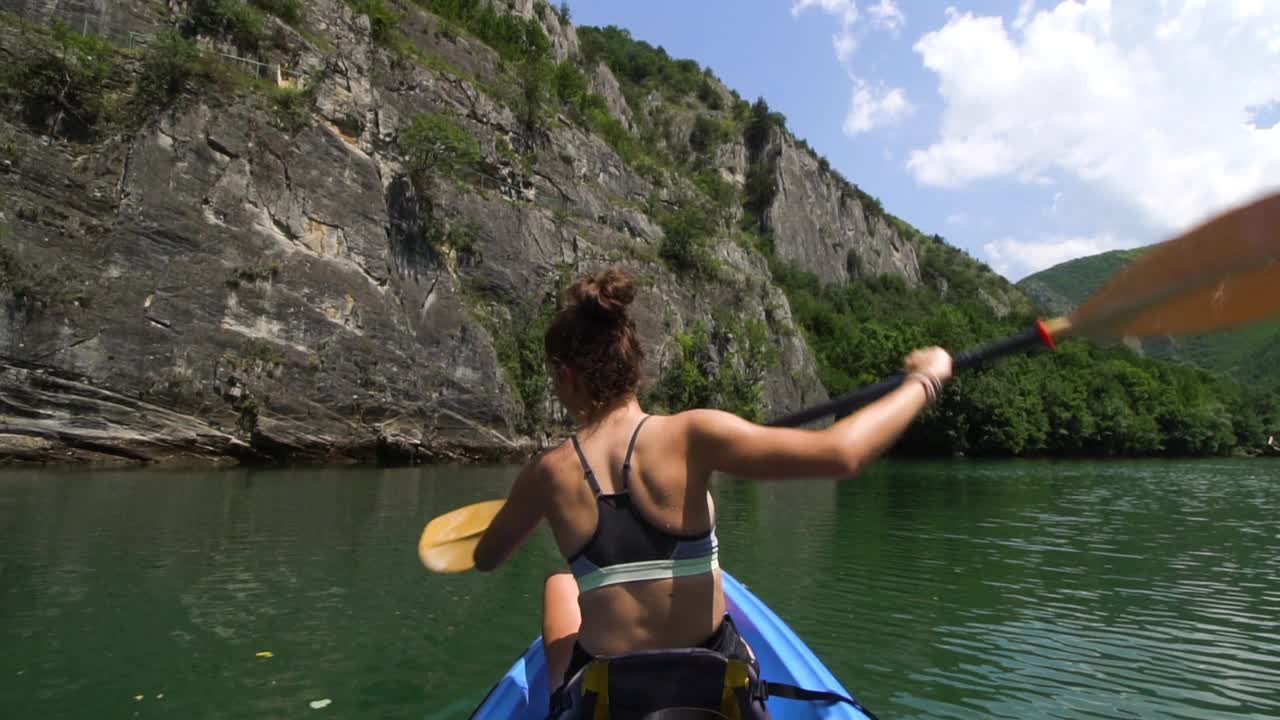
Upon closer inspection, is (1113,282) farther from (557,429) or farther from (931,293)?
(931,293)

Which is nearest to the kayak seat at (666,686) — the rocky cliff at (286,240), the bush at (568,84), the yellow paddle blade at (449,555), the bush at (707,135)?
the yellow paddle blade at (449,555)

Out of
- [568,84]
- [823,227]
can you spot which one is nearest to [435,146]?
[568,84]

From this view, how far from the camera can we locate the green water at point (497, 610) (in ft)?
14.9

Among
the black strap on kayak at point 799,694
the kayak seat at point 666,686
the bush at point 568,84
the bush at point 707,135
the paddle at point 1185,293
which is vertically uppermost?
the bush at point 707,135

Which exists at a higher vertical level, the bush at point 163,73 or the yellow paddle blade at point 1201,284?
the bush at point 163,73

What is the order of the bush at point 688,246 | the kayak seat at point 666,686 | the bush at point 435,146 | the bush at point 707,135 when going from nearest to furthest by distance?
the kayak seat at point 666,686, the bush at point 435,146, the bush at point 688,246, the bush at point 707,135

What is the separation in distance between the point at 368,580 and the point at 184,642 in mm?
2106

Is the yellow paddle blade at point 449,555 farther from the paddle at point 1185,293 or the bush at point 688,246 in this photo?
the bush at point 688,246

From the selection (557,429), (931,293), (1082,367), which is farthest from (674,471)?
(931,293)

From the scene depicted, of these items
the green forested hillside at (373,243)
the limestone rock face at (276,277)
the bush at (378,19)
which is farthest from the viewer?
the bush at (378,19)

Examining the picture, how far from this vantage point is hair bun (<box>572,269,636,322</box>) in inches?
72.9

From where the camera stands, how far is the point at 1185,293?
90.0 inches

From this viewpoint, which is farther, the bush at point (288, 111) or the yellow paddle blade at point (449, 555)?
the bush at point (288, 111)

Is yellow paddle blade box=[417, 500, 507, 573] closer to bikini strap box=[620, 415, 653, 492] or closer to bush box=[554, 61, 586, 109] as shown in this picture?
bikini strap box=[620, 415, 653, 492]
